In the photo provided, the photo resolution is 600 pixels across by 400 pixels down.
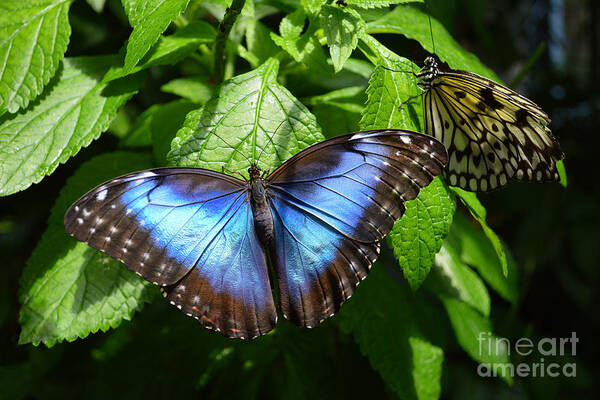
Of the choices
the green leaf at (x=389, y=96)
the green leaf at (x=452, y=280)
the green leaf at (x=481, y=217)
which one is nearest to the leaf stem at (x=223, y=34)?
the green leaf at (x=389, y=96)

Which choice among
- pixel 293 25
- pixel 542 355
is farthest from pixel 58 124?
pixel 542 355

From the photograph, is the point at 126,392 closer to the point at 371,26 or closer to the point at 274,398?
the point at 274,398

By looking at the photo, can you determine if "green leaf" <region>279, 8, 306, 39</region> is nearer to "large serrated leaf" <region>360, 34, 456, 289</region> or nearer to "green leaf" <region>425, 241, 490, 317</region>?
"large serrated leaf" <region>360, 34, 456, 289</region>

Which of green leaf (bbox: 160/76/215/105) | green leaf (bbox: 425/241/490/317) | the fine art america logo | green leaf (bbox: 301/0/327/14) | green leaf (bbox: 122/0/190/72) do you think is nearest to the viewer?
green leaf (bbox: 122/0/190/72)

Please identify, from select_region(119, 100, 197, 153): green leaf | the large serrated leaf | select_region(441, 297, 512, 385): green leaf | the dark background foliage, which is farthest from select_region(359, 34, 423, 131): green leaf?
select_region(441, 297, 512, 385): green leaf

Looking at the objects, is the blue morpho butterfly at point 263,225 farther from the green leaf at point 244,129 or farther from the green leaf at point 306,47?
the green leaf at point 306,47

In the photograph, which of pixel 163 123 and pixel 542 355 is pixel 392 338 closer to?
pixel 163 123
